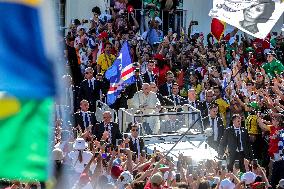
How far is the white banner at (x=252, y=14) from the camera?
1399 cm

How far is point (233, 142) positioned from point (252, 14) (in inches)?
133

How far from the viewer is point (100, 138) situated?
54.9ft

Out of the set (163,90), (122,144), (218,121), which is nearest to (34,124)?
(122,144)

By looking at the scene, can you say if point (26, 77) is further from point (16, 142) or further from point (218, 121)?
point (218, 121)

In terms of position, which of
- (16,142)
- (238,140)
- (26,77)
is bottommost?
(238,140)

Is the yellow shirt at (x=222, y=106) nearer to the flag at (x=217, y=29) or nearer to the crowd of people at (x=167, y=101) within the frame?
the crowd of people at (x=167, y=101)

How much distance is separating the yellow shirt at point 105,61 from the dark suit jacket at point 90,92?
1833 mm

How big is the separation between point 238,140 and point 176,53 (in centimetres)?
744

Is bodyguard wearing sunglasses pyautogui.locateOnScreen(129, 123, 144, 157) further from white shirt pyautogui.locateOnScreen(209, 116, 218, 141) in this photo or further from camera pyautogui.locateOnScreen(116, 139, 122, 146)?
white shirt pyautogui.locateOnScreen(209, 116, 218, 141)

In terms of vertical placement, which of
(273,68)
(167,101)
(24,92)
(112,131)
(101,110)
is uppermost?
(24,92)

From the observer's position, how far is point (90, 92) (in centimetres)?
1925

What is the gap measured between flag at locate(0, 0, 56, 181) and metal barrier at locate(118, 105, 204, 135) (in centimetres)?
1233

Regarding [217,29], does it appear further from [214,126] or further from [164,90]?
[214,126]

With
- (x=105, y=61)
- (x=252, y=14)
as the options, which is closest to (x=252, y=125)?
(x=252, y=14)
